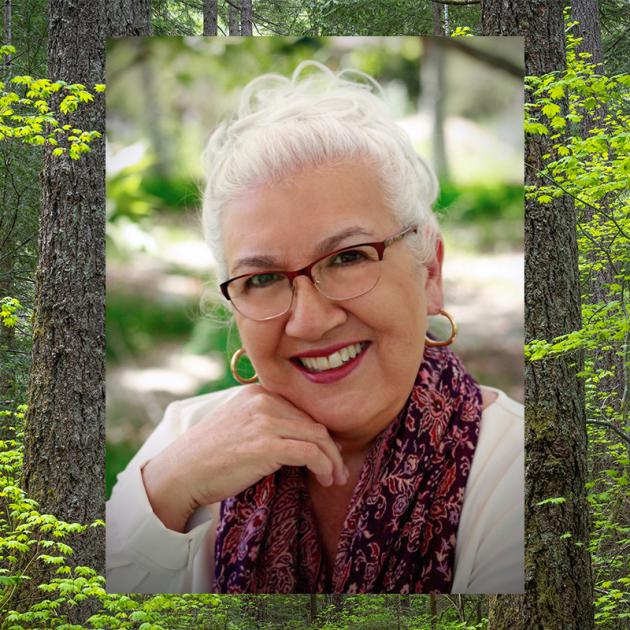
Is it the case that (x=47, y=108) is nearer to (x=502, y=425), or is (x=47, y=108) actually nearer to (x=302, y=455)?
(x=302, y=455)

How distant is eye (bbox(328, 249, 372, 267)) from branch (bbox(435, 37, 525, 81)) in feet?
2.47

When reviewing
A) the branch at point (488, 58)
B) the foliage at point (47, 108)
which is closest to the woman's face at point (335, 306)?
the branch at point (488, 58)

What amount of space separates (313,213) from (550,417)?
1.67 m

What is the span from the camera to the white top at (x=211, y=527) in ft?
8.41

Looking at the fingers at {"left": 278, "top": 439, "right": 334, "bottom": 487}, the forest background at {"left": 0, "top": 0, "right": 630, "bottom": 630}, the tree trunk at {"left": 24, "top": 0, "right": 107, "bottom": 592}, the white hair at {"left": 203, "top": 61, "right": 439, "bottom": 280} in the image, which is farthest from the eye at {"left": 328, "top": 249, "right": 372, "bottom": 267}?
the tree trunk at {"left": 24, "top": 0, "right": 107, "bottom": 592}

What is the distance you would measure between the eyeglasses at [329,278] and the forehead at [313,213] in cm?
3

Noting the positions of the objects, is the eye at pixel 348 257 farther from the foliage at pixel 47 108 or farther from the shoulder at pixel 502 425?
the foliage at pixel 47 108

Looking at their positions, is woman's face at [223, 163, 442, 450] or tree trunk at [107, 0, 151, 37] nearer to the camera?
woman's face at [223, 163, 442, 450]

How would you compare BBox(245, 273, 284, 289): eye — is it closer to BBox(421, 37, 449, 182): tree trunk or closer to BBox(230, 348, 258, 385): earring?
BBox(230, 348, 258, 385): earring

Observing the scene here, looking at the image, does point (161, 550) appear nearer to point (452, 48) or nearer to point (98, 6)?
point (452, 48)

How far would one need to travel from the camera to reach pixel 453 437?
258 centimetres

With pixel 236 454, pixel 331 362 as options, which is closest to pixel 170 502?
pixel 236 454

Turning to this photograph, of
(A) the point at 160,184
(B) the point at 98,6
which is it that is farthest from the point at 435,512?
(B) the point at 98,6

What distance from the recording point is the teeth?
250 centimetres
